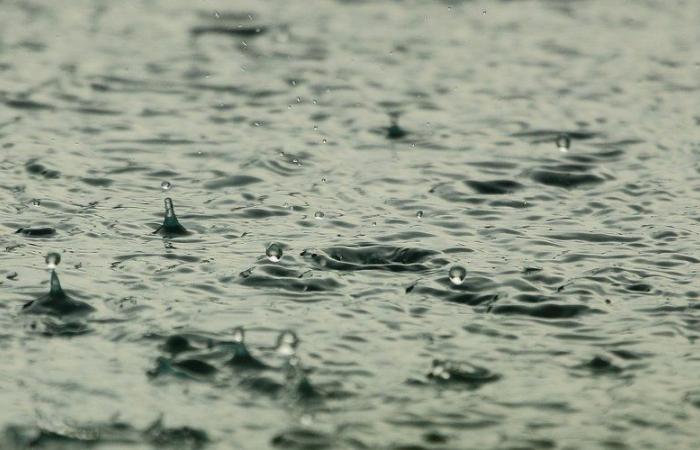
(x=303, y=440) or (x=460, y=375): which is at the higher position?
(x=460, y=375)

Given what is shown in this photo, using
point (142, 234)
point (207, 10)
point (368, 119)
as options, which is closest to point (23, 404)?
Answer: point (142, 234)

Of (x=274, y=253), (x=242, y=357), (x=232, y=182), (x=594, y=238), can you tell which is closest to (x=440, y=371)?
(x=242, y=357)

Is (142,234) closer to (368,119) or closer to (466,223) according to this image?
(466,223)

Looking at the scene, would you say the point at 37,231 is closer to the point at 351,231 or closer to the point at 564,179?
the point at 351,231

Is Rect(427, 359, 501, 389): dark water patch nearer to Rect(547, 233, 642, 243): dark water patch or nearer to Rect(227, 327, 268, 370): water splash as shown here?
Rect(227, 327, 268, 370): water splash

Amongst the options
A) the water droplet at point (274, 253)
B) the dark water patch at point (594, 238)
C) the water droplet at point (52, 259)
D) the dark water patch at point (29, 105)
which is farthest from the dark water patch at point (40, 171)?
the dark water patch at point (594, 238)

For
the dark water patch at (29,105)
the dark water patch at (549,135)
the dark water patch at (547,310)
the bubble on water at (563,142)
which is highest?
the dark water patch at (29,105)

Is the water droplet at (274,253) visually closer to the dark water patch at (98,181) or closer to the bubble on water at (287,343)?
the bubble on water at (287,343)
